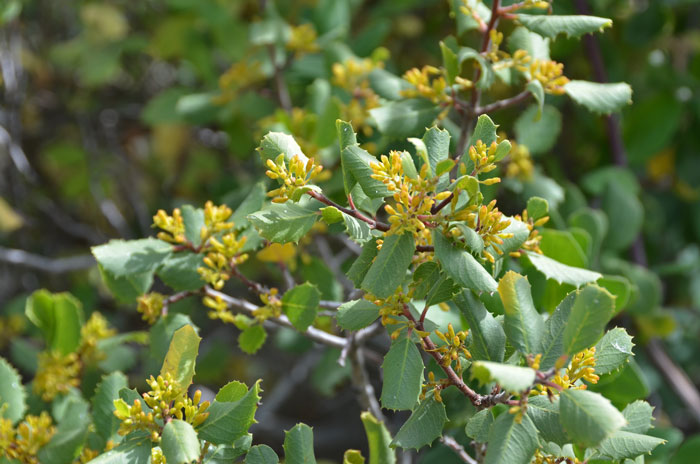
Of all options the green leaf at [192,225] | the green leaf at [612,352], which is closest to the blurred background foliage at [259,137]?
the green leaf at [192,225]

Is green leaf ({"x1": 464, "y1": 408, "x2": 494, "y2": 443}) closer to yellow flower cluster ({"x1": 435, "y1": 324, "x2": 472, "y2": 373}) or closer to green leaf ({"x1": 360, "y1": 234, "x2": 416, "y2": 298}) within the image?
yellow flower cluster ({"x1": 435, "y1": 324, "x2": 472, "y2": 373})

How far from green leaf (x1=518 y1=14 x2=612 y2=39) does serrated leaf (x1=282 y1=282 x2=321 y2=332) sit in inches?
26.7

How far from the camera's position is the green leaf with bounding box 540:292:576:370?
1.01 metres

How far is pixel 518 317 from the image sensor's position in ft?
3.27

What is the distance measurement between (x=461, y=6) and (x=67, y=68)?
235 cm

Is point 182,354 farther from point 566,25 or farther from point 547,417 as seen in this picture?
point 566,25

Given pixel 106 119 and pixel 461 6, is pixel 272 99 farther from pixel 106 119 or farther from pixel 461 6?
pixel 106 119

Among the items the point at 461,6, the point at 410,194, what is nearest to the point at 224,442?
the point at 410,194

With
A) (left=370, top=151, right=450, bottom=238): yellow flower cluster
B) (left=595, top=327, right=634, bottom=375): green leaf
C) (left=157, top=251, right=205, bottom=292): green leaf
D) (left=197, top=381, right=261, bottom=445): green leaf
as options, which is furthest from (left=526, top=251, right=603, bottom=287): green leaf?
(left=157, top=251, right=205, bottom=292): green leaf

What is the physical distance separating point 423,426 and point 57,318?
3.45 feet

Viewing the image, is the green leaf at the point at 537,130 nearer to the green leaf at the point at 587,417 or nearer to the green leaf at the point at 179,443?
the green leaf at the point at 587,417

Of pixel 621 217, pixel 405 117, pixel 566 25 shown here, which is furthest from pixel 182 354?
pixel 621 217

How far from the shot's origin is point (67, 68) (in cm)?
305

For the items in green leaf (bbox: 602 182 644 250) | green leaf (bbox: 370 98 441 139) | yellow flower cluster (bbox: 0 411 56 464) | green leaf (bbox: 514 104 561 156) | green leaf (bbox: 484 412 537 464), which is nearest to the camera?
green leaf (bbox: 484 412 537 464)
